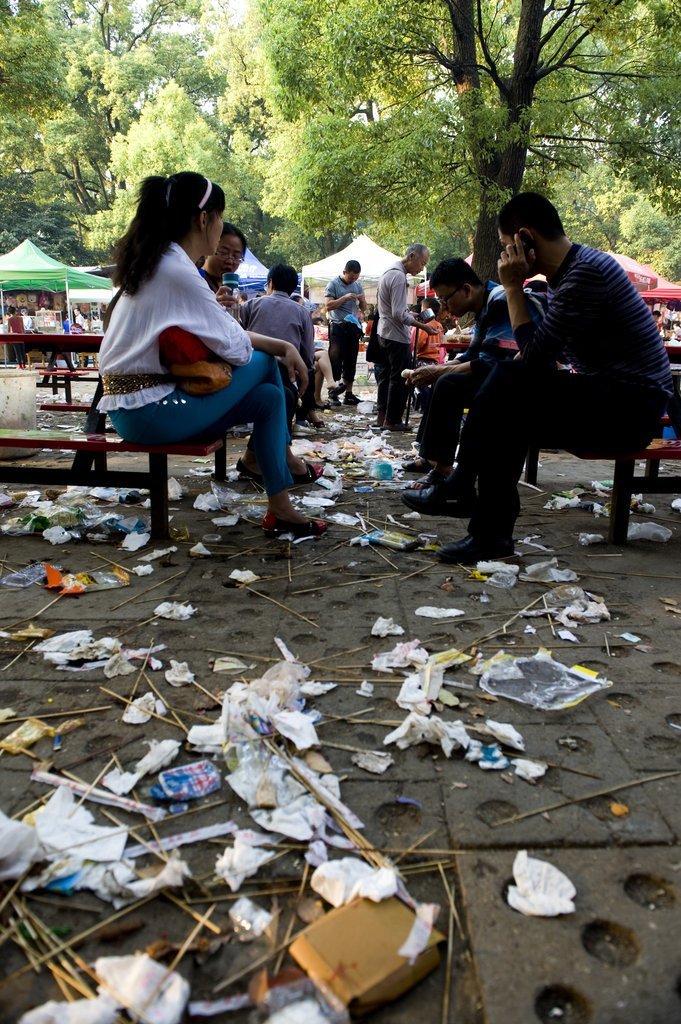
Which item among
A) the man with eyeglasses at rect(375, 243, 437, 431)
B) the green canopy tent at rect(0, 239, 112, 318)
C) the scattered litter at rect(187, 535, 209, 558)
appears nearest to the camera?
the scattered litter at rect(187, 535, 209, 558)

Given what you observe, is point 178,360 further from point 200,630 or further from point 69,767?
point 69,767

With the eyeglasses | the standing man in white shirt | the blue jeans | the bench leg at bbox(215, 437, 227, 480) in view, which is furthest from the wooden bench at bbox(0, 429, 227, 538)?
the standing man in white shirt

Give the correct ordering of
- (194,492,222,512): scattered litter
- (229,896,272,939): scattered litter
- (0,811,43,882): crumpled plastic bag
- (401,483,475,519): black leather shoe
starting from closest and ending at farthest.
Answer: (229,896,272,939): scattered litter < (0,811,43,882): crumpled plastic bag < (401,483,475,519): black leather shoe < (194,492,222,512): scattered litter

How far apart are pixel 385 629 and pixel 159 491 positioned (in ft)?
5.50

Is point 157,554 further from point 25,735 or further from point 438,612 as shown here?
point 25,735

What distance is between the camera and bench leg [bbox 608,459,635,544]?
377 cm

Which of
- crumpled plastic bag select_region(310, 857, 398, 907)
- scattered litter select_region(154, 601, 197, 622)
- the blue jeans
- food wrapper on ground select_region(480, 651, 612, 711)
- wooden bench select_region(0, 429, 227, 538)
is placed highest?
the blue jeans

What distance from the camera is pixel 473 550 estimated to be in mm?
3555

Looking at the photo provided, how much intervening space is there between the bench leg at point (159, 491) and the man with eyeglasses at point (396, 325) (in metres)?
4.92

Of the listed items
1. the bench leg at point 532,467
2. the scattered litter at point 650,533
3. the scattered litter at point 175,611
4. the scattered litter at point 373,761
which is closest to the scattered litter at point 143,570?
the scattered litter at point 175,611

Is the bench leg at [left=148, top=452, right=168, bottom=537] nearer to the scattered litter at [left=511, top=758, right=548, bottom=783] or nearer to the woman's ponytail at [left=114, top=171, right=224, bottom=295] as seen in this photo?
the woman's ponytail at [left=114, top=171, right=224, bottom=295]

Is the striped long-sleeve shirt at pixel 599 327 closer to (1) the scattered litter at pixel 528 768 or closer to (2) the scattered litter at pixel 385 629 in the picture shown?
(2) the scattered litter at pixel 385 629

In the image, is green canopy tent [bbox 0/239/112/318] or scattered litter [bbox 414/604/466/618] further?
green canopy tent [bbox 0/239/112/318]

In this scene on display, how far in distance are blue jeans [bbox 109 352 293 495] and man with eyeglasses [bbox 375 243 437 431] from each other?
15.2ft
